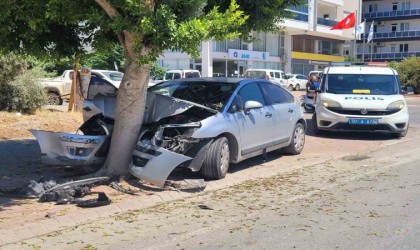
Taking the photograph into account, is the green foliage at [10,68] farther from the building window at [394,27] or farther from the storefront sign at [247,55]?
the building window at [394,27]

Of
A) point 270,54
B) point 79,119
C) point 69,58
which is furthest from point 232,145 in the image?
point 270,54

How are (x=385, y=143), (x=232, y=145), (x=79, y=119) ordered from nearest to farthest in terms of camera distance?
(x=232, y=145)
(x=385, y=143)
(x=79, y=119)

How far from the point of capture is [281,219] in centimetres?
583

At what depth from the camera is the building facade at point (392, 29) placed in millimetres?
75250

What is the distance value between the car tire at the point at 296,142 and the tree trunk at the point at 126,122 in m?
3.95

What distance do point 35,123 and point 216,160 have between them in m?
7.50

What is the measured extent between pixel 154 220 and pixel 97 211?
735 mm

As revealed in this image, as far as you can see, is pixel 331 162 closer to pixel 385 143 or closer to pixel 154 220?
pixel 385 143

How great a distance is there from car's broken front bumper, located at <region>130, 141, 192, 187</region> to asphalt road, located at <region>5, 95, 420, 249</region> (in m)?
0.48

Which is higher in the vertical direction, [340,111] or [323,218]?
[340,111]

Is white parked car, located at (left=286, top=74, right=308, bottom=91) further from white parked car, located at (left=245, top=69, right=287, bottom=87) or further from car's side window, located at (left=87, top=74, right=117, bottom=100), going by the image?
car's side window, located at (left=87, top=74, right=117, bottom=100)

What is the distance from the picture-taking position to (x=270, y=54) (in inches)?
2053

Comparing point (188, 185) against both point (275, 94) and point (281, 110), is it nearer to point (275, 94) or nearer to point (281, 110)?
point (281, 110)

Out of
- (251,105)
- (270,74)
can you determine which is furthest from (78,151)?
(270,74)
